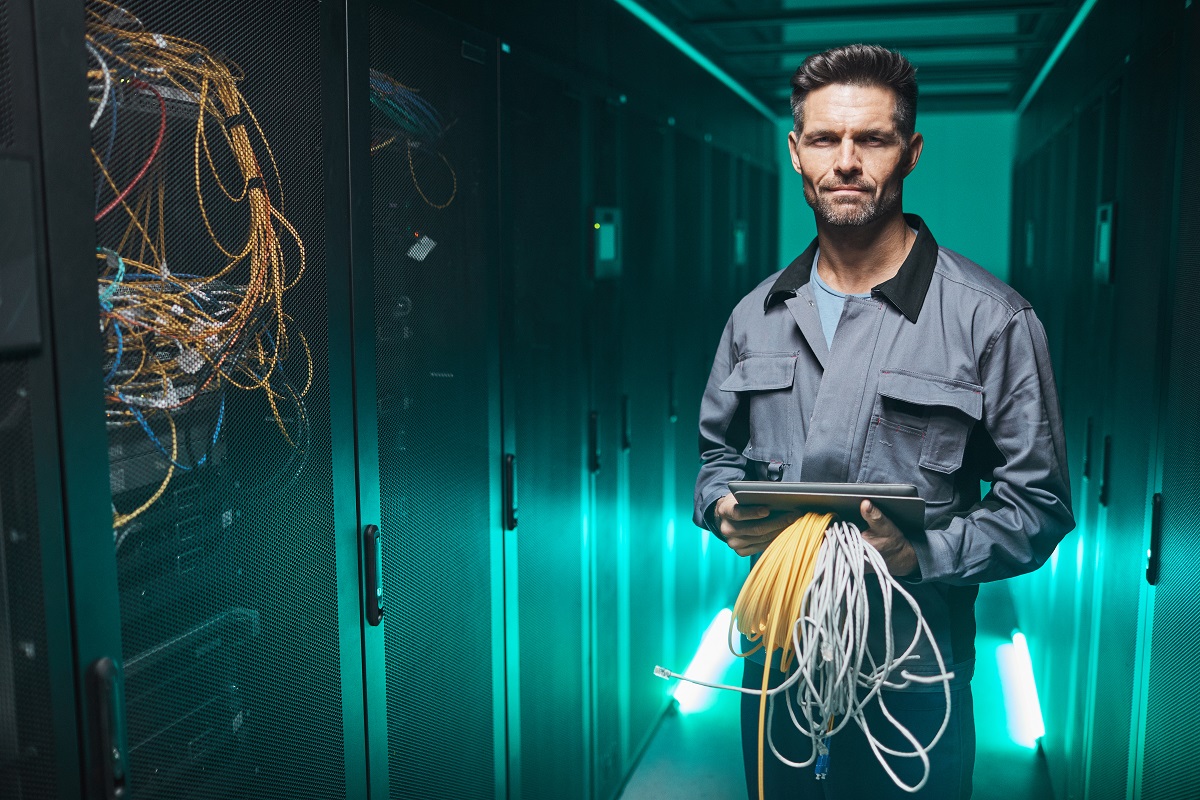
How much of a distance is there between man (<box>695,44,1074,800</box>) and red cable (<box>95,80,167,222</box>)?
1.07m

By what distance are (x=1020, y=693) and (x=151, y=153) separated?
3952 mm

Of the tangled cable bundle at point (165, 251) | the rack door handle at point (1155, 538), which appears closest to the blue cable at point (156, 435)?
the tangled cable bundle at point (165, 251)

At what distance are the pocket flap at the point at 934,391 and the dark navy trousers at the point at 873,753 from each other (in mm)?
527

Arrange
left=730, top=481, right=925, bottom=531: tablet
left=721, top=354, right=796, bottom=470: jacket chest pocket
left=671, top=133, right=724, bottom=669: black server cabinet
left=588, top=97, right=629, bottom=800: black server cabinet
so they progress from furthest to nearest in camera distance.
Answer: left=671, top=133, right=724, bottom=669: black server cabinet
left=588, top=97, right=629, bottom=800: black server cabinet
left=721, top=354, right=796, bottom=470: jacket chest pocket
left=730, top=481, right=925, bottom=531: tablet

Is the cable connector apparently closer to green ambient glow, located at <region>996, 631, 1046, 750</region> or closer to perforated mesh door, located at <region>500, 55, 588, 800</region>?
perforated mesh door, located at <region>500, 55, 588, 800</region>

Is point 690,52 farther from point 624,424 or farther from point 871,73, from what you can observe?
point 871,73

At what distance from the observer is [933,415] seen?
1722mm

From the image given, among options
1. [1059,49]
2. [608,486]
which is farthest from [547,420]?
[1059,49]

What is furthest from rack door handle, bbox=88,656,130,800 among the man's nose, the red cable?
the man's nose

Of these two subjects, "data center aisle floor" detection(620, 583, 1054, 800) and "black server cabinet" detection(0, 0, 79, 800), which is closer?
"black server cabinet" detection(0, 0, 79, 800)

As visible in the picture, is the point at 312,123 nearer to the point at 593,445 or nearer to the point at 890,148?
the point at 890,148

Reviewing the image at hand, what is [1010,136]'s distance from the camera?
6.32 m

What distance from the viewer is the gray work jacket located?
1665 mm

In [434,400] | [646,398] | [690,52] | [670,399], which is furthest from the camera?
[690,52]
